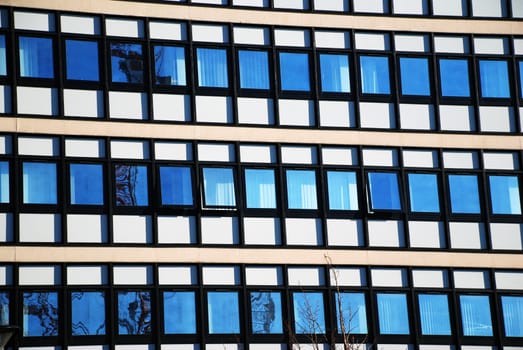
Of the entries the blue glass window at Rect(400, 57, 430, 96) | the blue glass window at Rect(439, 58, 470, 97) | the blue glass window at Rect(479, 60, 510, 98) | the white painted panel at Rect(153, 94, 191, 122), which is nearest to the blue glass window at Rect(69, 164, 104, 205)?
the white painted panel at Rect(153, 94, 191, 122)

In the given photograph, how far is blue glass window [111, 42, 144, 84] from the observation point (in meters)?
33.5

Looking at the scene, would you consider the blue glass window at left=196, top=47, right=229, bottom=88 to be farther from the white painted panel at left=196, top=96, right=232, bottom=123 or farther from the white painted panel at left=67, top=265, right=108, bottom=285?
the white painted panel at left=67, top=265, right=108, bottom=285

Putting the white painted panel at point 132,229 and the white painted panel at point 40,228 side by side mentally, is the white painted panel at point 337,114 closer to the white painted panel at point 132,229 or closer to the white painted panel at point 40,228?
the white painted panel at point 132,229

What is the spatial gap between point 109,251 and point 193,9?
6.84 m

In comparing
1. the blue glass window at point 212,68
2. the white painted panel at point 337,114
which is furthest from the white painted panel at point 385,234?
the blue glass window at point 212,68

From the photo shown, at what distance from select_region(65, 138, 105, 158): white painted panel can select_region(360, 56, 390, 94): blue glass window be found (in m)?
7.24

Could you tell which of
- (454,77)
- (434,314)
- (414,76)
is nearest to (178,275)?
(434,314)

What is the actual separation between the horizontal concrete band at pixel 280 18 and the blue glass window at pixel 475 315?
7.37 metres

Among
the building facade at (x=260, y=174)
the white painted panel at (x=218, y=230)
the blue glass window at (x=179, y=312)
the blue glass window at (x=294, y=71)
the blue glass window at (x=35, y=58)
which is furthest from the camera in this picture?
the blue glass window at (x=294, y=71)

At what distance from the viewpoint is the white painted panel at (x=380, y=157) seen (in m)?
34.6

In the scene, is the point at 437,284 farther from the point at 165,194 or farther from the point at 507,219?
the point at 165,194

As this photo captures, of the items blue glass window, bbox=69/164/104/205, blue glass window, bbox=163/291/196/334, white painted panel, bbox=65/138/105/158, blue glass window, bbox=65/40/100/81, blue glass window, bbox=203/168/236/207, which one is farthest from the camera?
blue glass window, bbox=203/168/236/207

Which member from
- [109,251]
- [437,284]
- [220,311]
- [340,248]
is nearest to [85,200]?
[109,251]

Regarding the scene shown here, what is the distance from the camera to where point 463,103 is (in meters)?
35.7
